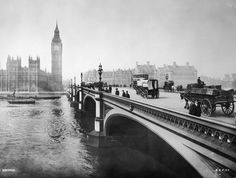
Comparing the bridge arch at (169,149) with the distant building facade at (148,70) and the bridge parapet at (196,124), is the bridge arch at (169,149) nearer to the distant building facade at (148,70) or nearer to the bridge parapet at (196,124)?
the bridge parapet at (196,124)

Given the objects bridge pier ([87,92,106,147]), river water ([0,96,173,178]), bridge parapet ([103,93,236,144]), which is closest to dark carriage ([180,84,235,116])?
bridge parapet ([103,93,236,144])

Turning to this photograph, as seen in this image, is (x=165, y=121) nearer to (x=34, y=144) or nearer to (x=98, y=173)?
(x=98, y=173)

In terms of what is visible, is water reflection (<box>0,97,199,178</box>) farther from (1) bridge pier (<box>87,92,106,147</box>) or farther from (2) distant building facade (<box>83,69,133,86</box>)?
(2) distant building facade (<box>83,69,133,86</box>)

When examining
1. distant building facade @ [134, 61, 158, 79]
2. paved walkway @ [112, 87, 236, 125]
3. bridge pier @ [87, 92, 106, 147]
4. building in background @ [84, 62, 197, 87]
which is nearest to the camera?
paved walkway @ [112, 87, 236, 125]

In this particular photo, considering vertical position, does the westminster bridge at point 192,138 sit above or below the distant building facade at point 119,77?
below

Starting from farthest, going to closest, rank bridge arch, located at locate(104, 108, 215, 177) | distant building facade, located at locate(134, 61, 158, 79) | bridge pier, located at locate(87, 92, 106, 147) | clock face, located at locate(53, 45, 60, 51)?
clock face, located at locate(53, 45, 60, 51)
distant building facade, located at locate(134, 61, 158, 79)
bridge pier, located at locate(87, 92, 106, 147)
bridge arch, located at locate(104, 108, 215, 177)

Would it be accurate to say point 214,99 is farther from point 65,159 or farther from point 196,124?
point 65,159

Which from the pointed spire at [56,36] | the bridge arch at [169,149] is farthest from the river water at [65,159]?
the pointed spire at [56,36]

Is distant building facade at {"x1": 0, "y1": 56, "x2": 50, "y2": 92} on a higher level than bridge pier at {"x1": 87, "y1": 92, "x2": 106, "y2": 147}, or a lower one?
higher
